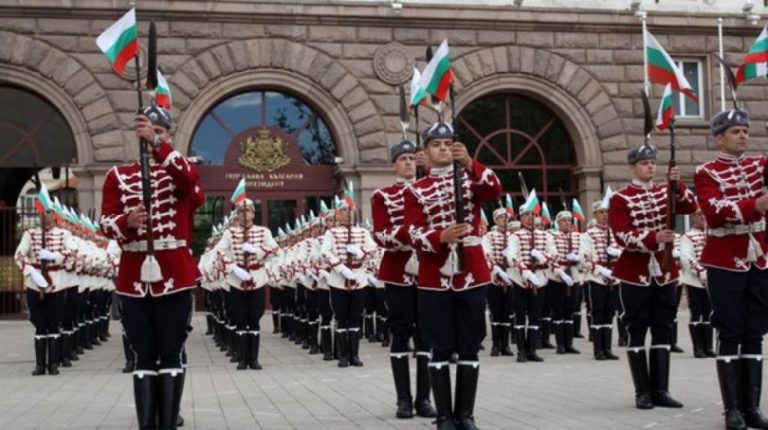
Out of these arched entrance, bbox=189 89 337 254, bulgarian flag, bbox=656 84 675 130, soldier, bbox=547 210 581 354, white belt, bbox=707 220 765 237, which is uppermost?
arched entrance, bbox=189 89 337 254

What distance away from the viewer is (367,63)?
84.0ft

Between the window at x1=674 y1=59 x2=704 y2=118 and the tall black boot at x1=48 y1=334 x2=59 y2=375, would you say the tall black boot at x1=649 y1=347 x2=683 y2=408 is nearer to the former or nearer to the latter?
the tall black boot at x1=48 y1=334 x2=59 y2=375

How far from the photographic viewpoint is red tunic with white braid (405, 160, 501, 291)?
7.68 meters

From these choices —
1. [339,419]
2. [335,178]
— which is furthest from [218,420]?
[335,178]

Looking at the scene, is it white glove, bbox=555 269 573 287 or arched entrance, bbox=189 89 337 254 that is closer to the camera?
white glove, bbox=555 269 573 287

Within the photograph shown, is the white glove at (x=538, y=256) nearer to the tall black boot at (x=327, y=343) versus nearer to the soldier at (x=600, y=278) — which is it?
the soldier at (x=600, y=278)

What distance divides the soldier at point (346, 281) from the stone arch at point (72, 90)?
1121 centimetres

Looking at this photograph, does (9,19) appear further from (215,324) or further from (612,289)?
(612,289)

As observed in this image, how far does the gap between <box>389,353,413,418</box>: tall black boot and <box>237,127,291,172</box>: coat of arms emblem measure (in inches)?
697

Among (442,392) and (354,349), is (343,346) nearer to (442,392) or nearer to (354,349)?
(354,349)

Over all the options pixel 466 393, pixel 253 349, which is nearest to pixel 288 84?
pixel 253 349

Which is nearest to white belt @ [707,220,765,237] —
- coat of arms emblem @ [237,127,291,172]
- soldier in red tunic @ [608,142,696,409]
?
soldier in red tunic @ [608,142,696,409]

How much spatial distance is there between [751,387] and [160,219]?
175 inches

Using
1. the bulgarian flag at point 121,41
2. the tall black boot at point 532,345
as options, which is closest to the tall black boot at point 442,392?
the bulgarian flag at point 121,41
